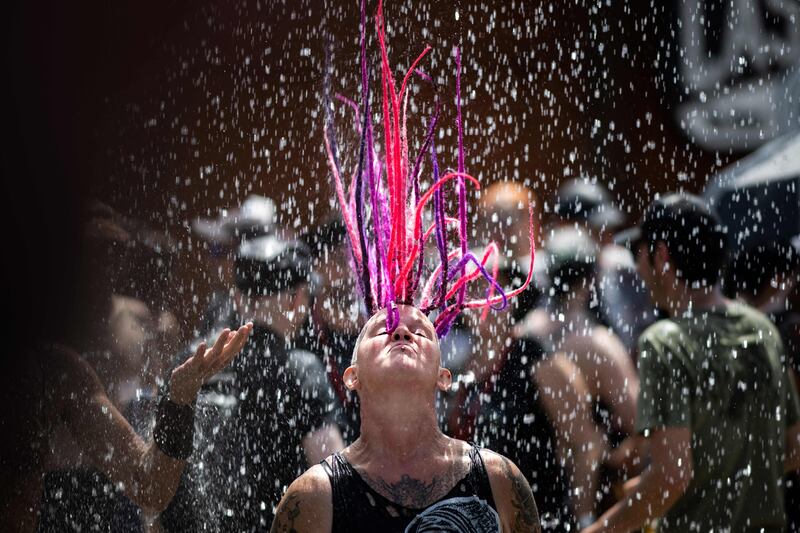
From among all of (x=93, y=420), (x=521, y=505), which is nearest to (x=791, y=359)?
(x=521, y=505)

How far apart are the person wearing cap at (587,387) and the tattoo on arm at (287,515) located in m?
0.76

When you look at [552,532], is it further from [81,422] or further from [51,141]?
[51,141]

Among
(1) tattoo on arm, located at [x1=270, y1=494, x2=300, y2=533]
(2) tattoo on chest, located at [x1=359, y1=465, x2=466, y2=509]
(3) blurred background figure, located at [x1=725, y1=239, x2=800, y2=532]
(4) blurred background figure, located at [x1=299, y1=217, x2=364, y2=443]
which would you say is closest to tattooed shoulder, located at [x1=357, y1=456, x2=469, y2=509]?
(2) tattoo on chest, located at [x1=359, y1=465, x2=466, y2=509]

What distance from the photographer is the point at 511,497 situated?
50.4 inches

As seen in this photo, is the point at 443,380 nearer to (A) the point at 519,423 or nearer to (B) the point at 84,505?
(A) the point at 519,423

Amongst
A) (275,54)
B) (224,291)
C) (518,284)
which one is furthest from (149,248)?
(518,284)

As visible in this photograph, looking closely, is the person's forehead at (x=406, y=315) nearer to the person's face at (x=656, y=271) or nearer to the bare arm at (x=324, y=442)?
the bare arm at (x=324, y=442)

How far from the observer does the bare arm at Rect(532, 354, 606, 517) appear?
1.83 meters

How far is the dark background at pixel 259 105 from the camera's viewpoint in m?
1.94

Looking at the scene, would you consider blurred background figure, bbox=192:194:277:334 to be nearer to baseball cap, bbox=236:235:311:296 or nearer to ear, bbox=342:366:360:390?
baseball cap, bbox=236:235:311:296

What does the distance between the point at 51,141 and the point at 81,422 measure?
2.05 ft

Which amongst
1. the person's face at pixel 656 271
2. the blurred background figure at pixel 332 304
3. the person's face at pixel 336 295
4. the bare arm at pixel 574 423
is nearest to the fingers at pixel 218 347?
the blurred background figure at pixel 332 304

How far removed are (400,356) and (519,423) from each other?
0.62 m

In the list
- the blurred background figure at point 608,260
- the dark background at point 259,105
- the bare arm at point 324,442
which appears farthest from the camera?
the blurred background figure at point 608,260
